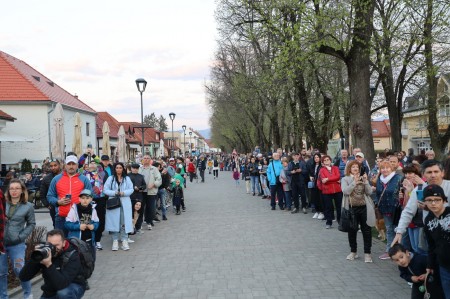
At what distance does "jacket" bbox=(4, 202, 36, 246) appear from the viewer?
574cm

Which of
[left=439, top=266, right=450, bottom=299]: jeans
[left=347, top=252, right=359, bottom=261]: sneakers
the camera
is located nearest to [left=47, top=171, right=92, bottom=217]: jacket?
the camera

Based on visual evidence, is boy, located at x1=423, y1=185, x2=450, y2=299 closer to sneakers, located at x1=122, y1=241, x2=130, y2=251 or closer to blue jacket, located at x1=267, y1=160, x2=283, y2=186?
sneakers, located at x1=122, y1=241, x2=130, y2=251

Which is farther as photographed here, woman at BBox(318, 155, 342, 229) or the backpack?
woman at BBox(318, 155, 342, 229)

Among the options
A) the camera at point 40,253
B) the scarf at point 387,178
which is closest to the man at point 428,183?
the scarf at point 387,178

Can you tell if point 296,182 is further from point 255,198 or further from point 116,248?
point 116,248

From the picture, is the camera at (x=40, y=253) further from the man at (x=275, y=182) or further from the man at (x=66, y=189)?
the man at (x=275, y=182)

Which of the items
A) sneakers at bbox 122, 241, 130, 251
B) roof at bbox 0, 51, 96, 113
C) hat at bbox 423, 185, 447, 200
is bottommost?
sneakers at bbox 122, 241, 130, 251

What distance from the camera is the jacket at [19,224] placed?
18.8ft

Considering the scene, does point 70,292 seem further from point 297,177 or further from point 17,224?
point 297,177

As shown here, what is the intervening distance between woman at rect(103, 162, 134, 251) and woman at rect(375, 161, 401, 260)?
4926 mm

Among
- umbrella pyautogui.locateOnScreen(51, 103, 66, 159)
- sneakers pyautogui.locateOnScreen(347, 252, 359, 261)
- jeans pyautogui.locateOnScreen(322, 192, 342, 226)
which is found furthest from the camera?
umbrella pyautogui.locateOnScreen(51, 103, 66, 159)

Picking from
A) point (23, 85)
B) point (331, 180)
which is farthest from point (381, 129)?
point (331, 180)

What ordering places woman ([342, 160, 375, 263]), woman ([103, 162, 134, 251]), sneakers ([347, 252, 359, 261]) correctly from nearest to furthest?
1. woman ([342, 160, 375, 263])
2. sneakers ([347, 252, 359, 261])
3. woman ([103, 162, 134, 251])

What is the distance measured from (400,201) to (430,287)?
107 inches
